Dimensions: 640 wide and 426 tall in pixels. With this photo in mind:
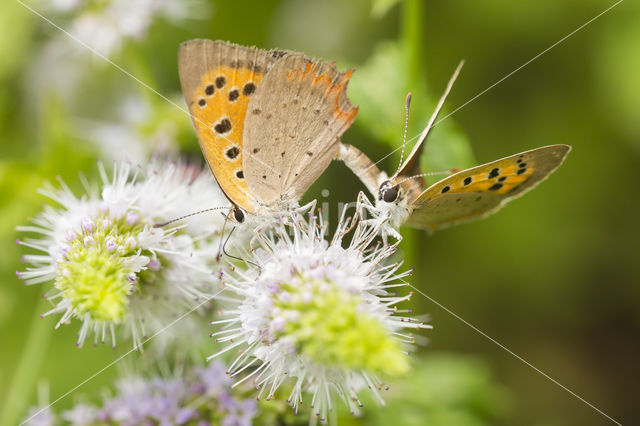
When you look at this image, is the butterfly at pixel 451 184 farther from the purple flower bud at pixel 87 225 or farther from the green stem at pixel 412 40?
the purple flower bud at pixel 87 225

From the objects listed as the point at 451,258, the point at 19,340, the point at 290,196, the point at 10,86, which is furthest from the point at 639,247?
the point at 10,86

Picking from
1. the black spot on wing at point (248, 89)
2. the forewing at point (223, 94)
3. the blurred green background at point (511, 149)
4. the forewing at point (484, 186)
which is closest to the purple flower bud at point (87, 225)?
the forewing at point (223, 94)

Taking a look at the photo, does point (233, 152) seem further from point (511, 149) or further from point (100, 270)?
point (511, 149)

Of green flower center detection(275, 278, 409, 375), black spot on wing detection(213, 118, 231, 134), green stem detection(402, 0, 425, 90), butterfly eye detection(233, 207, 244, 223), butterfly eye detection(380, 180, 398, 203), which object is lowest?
green flower center detection(275, 278, 409, 375)

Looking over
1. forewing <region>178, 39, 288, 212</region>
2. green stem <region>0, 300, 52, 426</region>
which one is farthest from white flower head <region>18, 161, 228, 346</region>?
green stem <region>0, 300, 52, 426</region>

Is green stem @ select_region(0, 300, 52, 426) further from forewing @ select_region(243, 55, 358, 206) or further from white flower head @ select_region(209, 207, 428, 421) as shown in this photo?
forewing @ select_region(243, 55, 358, 206)

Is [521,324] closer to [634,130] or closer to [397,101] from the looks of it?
[634,130]
